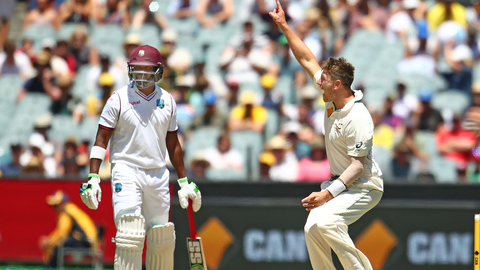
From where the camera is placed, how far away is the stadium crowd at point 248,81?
34.6 ft

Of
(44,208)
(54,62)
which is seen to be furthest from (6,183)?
(54,62)

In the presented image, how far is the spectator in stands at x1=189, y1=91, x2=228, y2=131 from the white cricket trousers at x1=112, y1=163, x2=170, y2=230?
5081mm

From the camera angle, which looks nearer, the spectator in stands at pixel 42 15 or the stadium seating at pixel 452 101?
the stadium seating at pixel 452 101

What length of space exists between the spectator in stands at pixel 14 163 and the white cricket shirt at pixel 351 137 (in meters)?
6.61

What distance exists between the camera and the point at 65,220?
9758mm

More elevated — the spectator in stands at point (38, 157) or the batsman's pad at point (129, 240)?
the spectator in stands at point (38, 157)

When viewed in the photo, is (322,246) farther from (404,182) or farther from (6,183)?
(6,183)

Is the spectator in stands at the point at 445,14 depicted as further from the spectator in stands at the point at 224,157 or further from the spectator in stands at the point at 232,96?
the spectator in stands at the point at 224,157

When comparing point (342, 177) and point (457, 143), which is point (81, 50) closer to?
point (457, 143)

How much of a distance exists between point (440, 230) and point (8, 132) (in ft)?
24.4

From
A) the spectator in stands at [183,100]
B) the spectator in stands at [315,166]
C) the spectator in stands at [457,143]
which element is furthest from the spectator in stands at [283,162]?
the spectator in stands at [457,143]

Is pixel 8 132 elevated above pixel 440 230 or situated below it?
above

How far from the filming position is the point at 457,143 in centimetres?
1059

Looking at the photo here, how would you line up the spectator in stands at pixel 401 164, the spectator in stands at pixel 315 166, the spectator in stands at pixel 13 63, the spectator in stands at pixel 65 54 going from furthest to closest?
the spectator in stands at pixel 13 63 → the spectator in stands at pixel 65 54 → the spectator in stands at pixel 401 164 → the spectator in stands at pixel 315 166
